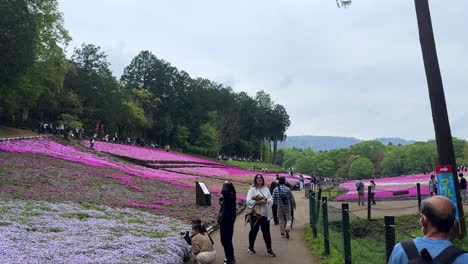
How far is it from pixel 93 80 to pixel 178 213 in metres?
59.4

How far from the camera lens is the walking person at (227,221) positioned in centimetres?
963

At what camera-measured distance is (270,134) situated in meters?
119

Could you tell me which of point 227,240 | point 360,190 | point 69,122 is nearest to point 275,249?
point 227,240

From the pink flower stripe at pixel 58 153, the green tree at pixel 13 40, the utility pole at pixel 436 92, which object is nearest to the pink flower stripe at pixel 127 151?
the pink flower stripe at pixel 58 153

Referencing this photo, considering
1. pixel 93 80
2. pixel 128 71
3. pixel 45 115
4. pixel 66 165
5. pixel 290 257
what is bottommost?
pixel 290 257

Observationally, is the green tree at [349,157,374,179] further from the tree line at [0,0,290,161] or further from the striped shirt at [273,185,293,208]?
the striped shirt at [273,185,293,208]

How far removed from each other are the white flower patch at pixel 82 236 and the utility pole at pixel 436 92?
6.12 m

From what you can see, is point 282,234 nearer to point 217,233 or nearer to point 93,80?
point 217,233

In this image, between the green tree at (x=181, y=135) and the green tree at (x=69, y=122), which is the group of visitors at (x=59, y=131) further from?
the green tree at (x=181, y=135)

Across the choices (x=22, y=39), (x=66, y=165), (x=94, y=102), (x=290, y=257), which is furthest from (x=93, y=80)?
(x=290, y=257)

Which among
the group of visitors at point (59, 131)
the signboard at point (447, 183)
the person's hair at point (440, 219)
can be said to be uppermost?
the group of visitors at point (59, 131)

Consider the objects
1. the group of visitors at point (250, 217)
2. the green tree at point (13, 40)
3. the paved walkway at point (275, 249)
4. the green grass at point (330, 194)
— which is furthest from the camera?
the green grass at point (330, 194)

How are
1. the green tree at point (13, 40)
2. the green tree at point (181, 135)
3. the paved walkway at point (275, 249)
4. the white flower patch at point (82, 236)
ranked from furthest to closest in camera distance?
1. the green tree at point (181, 135)
2. the green tree at point (13, 40)
3. the paved walkway at point (275, 249)
4. the white flower patch at point (82, 236)

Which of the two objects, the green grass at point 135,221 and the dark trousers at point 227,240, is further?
the green grass at point 135,221
